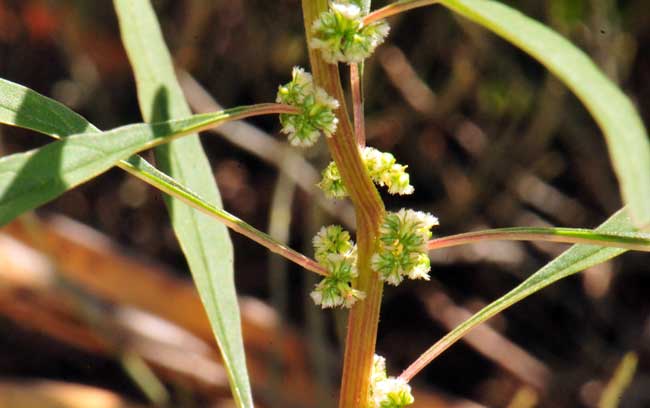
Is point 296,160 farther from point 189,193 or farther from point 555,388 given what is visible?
point 189,193

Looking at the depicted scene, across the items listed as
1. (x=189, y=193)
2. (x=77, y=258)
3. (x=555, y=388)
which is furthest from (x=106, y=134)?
(x=77, y=258)

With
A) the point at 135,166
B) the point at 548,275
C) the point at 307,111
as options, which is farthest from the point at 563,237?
the point at 135,166

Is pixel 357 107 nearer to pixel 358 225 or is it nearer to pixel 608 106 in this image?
pixel 358 225

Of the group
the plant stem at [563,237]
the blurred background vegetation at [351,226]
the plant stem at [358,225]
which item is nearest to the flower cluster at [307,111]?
the plant stem at [358,225]

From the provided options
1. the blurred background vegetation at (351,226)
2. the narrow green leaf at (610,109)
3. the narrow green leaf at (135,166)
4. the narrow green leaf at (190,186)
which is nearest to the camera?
the narrow green leaf at (610,109)

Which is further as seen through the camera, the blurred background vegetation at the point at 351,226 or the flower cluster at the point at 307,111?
the blurred background vegetation at the point at 351,226

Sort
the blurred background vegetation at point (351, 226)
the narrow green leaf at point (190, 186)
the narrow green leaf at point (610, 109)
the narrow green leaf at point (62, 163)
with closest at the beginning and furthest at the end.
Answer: the narrow green leaf at point (610, 109) < the narrow green leaf at point (62, 163) < the narrow green leaf at point (190, 186) < the blurred background vegetation at point (351, 226)

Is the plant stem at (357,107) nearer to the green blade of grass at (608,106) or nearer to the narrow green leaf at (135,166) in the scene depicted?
the narrow green leaf at (135,166)
